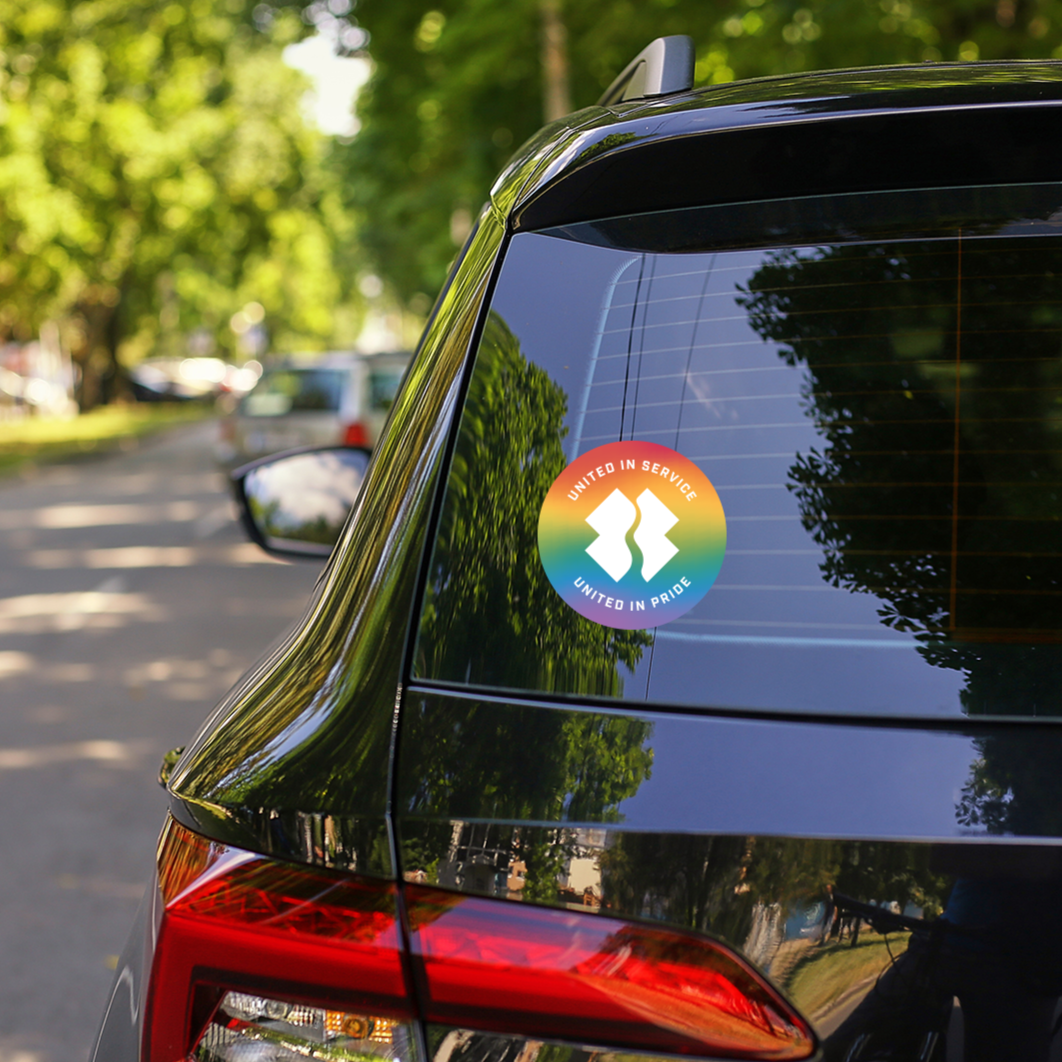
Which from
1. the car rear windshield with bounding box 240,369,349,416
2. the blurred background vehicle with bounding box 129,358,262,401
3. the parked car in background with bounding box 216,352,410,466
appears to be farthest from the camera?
the blurred background vehicle with bounding box 129,358,262,401

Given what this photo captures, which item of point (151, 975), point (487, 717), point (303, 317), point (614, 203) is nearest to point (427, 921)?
point (487, 717)

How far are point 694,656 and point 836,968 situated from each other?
1.07 feet

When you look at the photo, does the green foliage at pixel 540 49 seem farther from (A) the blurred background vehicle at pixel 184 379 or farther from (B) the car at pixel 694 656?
(A) the blurred background vehicle at pixel 184 379

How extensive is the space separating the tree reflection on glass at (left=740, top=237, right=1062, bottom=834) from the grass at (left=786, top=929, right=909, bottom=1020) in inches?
12.5

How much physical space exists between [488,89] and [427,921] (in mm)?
13358

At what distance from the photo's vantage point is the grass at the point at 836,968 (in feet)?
3.84

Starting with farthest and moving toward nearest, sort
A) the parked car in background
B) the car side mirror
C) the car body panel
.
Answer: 1. the parked car in background
2. the car side mirror
3. the car body panel

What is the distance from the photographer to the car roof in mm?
1380

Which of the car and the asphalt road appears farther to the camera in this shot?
the asphalt road

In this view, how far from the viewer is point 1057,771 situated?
1.22 m

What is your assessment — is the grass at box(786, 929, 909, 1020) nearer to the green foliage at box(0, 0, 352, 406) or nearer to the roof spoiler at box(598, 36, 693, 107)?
the roof spoiler at box(598, 36, 693, 107)

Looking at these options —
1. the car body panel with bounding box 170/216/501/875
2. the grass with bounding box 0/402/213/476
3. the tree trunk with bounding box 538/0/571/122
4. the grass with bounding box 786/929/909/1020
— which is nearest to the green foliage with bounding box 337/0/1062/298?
the tree trunk with bounding box 538/0/571/122

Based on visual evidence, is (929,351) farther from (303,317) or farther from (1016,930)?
(303,317)

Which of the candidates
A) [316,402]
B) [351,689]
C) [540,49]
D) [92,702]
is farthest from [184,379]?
[351,689]
